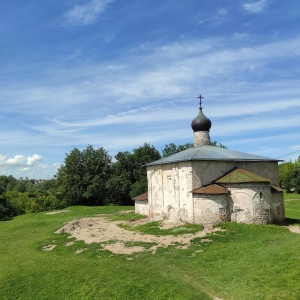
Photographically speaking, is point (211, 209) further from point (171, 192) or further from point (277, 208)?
point (277, 208)

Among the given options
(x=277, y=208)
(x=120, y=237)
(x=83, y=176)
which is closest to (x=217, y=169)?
(x=277, y=208)

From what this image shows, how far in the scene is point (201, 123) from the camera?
91.7 feet

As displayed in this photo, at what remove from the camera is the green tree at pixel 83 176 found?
47812 mm

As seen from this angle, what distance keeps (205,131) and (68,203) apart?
29.3 meters

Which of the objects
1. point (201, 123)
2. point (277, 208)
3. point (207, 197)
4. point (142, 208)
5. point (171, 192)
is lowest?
point (142, 208)

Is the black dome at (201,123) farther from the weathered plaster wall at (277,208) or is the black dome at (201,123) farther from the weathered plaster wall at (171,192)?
the weathered plaster wall at (277,208)

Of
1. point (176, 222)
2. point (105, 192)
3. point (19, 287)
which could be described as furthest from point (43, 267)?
point (105, 192)

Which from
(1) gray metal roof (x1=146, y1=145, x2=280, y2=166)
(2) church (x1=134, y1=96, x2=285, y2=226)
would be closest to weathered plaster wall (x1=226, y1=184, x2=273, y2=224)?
(2) church (x1=134, y1=96, x2=285, y2=226)

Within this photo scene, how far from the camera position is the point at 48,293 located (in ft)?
40.8

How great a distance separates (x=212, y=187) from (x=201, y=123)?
7583 millimetres

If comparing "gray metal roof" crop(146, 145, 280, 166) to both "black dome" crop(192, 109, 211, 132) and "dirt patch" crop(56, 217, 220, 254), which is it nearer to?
"black dome" crop(192, 109, 211, 132)

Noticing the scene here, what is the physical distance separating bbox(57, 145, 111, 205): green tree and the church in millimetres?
20955

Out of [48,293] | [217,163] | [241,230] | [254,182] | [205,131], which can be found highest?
[205,131]

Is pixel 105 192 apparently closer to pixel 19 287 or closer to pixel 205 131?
pixel 205 131
